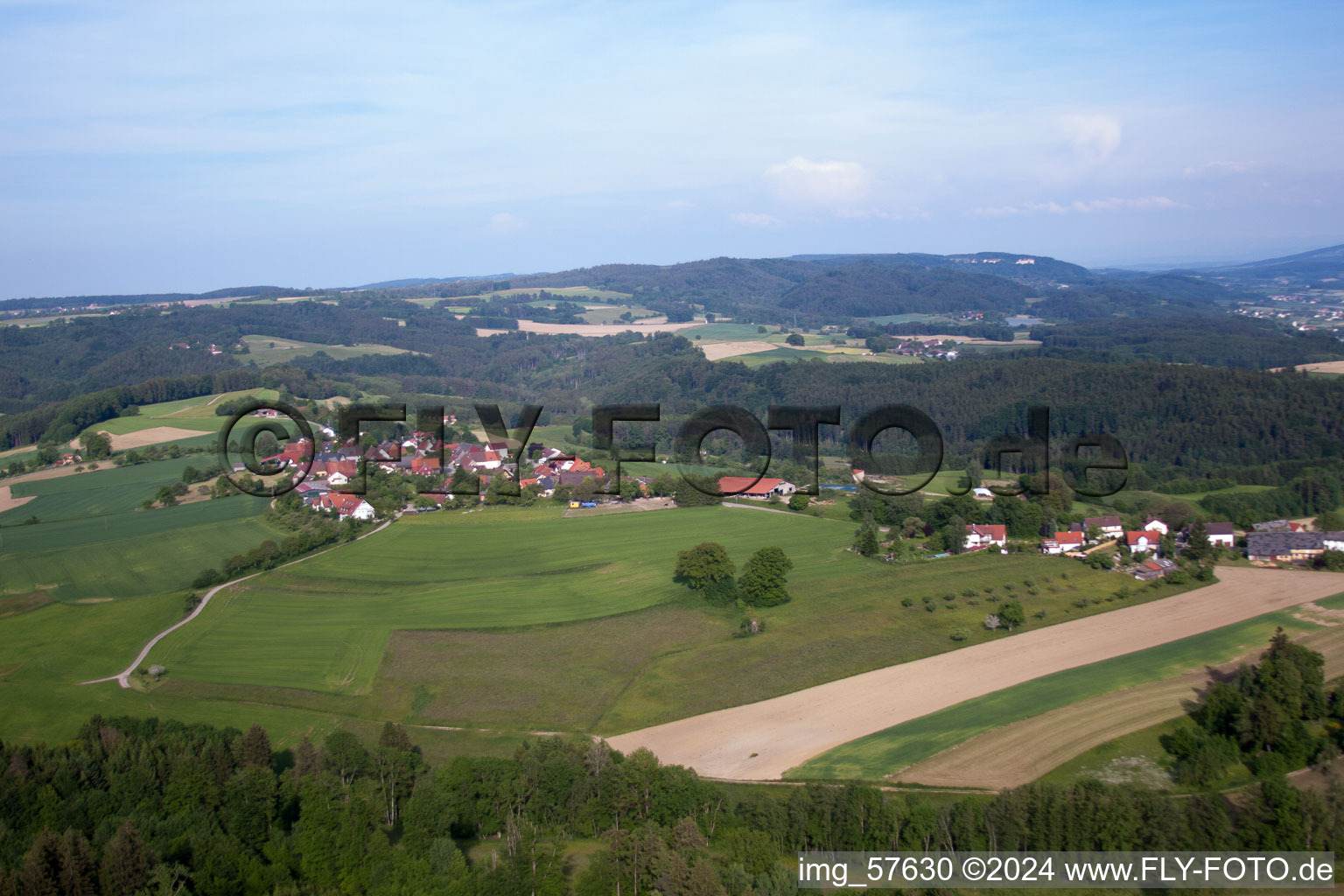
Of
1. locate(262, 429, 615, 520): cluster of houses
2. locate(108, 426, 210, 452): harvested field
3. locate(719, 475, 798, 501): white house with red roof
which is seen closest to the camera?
locate(262, 429, 615, 520): cluster of houses

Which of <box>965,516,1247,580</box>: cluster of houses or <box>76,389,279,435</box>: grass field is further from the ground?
<box>76,389,279,435</box>: grass field

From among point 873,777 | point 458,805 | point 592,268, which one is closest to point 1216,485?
point 873,777

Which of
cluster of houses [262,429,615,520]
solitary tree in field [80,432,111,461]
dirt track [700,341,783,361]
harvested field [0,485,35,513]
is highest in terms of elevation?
dirt track [700,341,783,361]

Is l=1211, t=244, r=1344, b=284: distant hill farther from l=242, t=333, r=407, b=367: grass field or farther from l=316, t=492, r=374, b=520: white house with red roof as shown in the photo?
l=316, t=492, r=374, b=520: white house with red roof

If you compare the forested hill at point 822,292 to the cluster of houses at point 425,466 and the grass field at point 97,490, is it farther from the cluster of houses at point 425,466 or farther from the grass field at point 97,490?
the grass field at point 97,490

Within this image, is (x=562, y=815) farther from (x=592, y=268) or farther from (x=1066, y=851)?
(x=592, y=268)

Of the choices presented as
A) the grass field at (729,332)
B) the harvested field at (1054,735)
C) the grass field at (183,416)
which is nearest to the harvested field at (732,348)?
the grass field at (729,332)

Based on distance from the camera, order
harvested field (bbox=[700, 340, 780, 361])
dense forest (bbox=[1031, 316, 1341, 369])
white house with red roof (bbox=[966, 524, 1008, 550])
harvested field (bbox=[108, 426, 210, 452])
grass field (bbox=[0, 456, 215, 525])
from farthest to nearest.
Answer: harvested field (bbox=[700, 340, 780, 361]) → dense forest (bbox=[1031, 316, 1341, 369]) → harvested field (bbox=[108, 426, 210, 452]) → grass field (bbox=[0, 456, 215, 525]) → white house with red roof (bbox=[966, 524, 1008, 550])

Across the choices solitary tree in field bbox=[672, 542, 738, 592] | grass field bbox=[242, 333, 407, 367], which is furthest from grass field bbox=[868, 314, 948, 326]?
solitary tree in field bbox=[672, 542, 738, 592]
